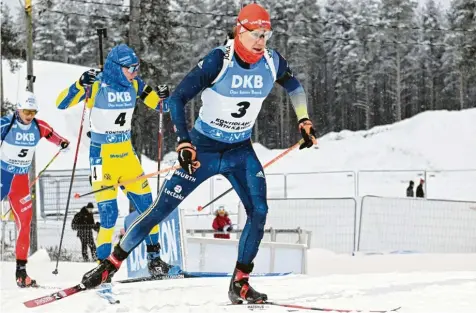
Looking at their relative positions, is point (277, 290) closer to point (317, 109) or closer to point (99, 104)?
point (99, 104)

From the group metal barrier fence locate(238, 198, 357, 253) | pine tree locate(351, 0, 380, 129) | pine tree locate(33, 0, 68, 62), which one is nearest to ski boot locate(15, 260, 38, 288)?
metal barrier fence locate(238, 198, 357, 253)

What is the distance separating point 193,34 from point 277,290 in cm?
6244

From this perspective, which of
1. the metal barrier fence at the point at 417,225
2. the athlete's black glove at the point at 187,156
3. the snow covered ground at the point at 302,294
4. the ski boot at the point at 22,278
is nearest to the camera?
the athlete's black glove at the point at 187,156

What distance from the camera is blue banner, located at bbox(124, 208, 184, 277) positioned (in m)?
7.87

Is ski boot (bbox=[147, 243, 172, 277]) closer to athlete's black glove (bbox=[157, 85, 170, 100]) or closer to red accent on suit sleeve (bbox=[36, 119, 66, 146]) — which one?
athlete's black glove (bbox=[157, 85, 170, 100])

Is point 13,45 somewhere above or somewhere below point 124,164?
above

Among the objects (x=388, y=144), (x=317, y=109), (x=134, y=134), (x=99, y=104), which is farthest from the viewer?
(x=317, y=109)

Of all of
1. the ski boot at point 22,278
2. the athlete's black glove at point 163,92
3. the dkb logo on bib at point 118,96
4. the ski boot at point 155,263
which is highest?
the athlete's black glove at point 163,92

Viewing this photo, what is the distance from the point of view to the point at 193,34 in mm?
67250

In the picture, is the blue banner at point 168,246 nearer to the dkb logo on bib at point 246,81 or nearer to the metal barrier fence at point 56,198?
the dkb logo on bib at point 246,81

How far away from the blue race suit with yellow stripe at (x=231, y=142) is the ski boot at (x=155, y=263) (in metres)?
1.64

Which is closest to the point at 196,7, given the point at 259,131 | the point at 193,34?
the point at 193,34

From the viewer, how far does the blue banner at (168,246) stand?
7.87m

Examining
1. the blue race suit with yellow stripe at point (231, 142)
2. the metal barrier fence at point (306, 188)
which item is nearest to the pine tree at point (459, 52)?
the metal barrier fence at point (306, 188)
